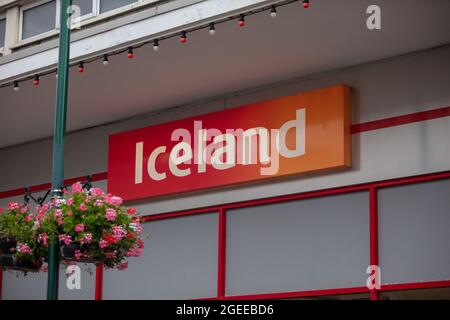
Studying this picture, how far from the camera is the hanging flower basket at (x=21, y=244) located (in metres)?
12.8

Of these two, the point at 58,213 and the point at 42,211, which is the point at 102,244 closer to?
the point at 58,213

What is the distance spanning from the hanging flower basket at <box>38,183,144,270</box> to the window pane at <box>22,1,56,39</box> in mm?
7206

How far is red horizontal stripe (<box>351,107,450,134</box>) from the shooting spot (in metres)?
16.2

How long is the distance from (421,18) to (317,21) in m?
1.47

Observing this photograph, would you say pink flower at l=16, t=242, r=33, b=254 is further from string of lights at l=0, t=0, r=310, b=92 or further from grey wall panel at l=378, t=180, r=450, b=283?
grey wall panel at l=378, t=180, r=450, b=283

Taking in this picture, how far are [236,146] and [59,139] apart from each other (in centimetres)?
573

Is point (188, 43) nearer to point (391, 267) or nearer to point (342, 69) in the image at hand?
point (342, 69)

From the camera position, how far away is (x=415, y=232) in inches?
634

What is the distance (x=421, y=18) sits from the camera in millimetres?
15492

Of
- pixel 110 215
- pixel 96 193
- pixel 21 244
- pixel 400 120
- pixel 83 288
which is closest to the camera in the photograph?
pixel 110 215

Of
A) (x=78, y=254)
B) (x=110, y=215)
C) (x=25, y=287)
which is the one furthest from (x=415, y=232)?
(x=25, y=287)

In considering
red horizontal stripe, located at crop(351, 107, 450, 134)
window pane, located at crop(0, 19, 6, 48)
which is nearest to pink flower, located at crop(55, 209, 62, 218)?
red horizontal stripe, located at crop(351, 107, 450, 134)

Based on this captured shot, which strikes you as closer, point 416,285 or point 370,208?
point 416,285
